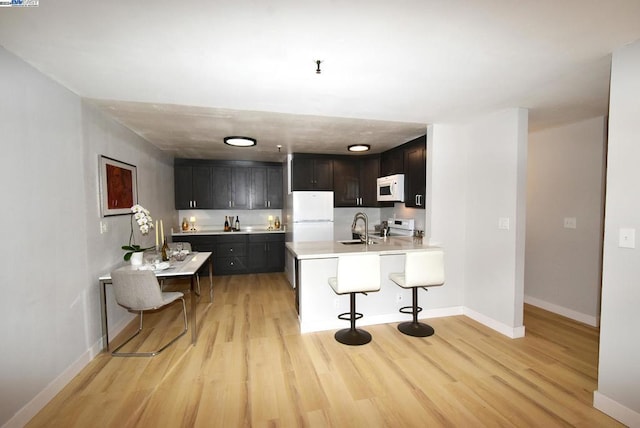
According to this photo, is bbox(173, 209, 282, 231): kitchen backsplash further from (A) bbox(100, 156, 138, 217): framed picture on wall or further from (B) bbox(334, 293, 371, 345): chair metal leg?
(B) bbox(334, 293, 371, 345): chair metal leg

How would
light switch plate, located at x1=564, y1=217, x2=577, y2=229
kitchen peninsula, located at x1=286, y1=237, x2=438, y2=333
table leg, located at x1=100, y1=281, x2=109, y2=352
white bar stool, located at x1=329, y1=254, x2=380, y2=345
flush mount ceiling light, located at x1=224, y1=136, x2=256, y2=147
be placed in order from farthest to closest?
1. flush mount ceiling light, located at x1=224, y1=136, x2=256, y2=147
2. light switch plate, located at x1=564, y1=217, x2=577, y2=229
3. kitchen peninsula, located at x1=286, y1=237, x2=438, y2=333
4. white bar stool, located at x1=329, y1=254, x2=380, y2=345
5. table leg, located at x1=100, y1=281, x2=109, y2=352

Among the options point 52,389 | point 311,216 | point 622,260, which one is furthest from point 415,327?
point 52,389

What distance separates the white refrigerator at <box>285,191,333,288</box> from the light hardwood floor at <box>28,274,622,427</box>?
76.4 inches

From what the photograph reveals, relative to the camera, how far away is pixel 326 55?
1832 mm

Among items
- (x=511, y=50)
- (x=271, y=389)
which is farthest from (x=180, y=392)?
(x=511, y=50)

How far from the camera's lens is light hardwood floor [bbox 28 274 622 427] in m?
1.87

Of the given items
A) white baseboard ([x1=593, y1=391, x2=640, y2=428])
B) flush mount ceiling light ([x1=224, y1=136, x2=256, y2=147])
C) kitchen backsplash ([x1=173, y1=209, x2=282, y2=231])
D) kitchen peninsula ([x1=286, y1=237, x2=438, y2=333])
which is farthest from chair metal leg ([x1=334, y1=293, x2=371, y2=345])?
kitchen backsplash ([x1=173, y1=209, x2=282, y2=231])

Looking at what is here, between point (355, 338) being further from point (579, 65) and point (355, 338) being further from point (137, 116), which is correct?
point (137, 116)

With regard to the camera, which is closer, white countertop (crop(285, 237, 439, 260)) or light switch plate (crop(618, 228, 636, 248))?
light switch plate (crop(618, 228, 636, 248))

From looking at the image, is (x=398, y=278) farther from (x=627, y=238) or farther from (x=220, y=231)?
(x=220, y=231)

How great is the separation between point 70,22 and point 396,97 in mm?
2332

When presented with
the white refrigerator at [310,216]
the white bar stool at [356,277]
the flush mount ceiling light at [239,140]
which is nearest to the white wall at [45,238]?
the flush mount ceiling light at [239,140]

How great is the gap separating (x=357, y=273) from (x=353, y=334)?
2.34 feet

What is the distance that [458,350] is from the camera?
8.96 ft
